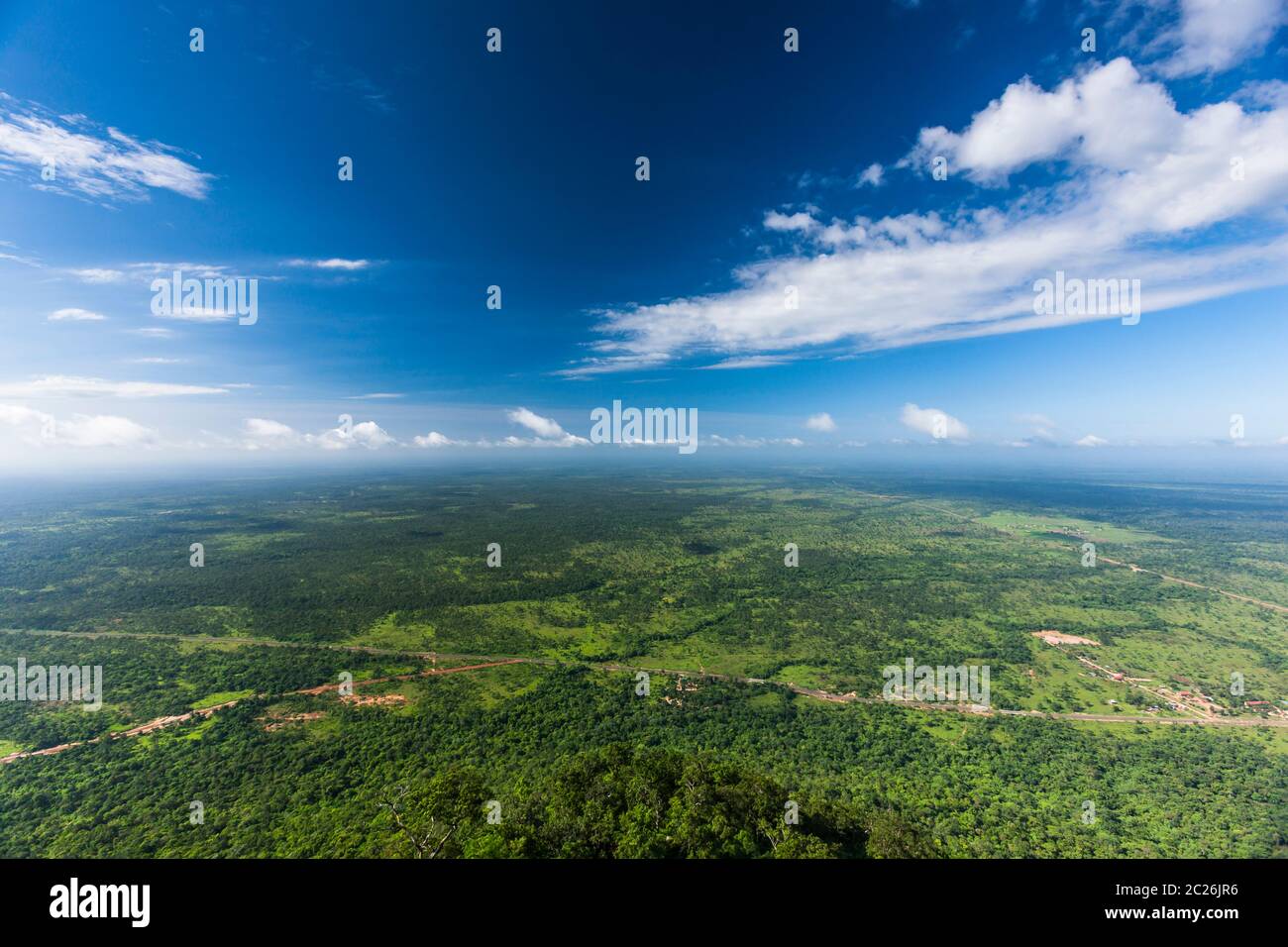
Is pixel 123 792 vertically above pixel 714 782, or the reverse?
pixel 714 782

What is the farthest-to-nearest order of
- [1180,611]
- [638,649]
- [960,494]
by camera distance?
[960,494] → [1180,611] → [638,649]

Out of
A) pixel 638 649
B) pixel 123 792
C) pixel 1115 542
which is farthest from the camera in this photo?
pixel 1115 542
